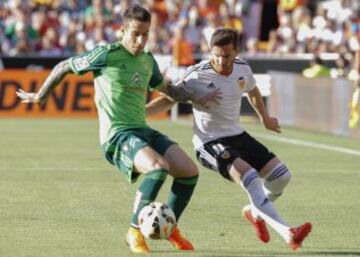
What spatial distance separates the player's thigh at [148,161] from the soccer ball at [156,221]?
28 cm

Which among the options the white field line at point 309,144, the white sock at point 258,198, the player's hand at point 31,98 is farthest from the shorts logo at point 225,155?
the white field line at point 309,144

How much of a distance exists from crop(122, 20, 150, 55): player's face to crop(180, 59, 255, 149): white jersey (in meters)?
0.74

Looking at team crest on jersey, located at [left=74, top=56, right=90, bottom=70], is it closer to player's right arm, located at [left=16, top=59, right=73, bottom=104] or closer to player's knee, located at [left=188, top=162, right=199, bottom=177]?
player's right arm, located at [left=16, top=59, right=73, bottom=104]

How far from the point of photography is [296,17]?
1217 inches

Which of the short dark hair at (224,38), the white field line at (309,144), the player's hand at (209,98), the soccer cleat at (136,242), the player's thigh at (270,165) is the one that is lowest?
the white field line at (309,144)

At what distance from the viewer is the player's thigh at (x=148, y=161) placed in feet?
29.3

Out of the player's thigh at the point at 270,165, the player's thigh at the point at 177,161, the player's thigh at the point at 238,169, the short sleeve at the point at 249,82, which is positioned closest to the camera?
the player's thigh at the point at 177,161

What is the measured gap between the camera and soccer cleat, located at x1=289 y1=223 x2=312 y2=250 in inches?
352

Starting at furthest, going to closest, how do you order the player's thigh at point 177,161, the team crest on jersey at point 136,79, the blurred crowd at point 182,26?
the blurred crowd at point 182,26 → the team crest on jersey at point 136,79 → the player's thigh at point 177,161

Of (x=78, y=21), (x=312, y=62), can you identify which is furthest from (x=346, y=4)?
(x=78, y=21)

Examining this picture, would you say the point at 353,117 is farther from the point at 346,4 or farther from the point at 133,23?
the point at 133,23

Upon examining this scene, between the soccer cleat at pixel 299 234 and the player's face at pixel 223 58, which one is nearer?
the soccer cleat at pixel 299 234

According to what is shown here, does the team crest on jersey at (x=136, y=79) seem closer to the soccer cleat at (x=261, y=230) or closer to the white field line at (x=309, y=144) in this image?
the soccer cleat at (x=261, y=230)

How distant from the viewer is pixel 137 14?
9.07 m
